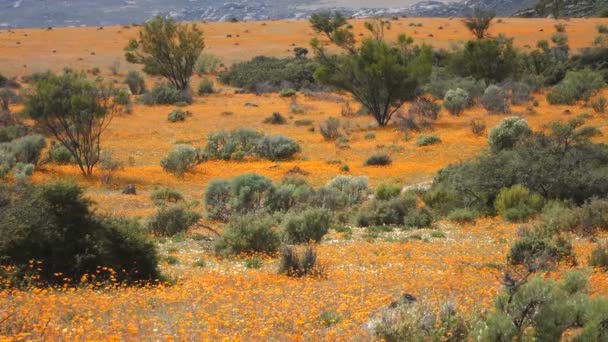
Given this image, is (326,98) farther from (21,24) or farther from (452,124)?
(21,24)

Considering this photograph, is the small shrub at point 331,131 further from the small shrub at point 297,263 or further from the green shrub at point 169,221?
the small shrub at point 297,263

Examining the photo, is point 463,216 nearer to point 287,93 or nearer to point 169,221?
A: point 169,221

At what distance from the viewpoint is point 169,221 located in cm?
1561

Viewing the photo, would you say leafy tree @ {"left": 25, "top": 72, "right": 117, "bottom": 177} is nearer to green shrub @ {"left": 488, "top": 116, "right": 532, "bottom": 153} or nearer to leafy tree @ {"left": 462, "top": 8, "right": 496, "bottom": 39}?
green shrub @ {"left": 488, "top": 116, "right": 532, "bottom": 153}

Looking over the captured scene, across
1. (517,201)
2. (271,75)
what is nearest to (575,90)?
(517,201)

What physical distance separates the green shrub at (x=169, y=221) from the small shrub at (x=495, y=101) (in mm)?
26342

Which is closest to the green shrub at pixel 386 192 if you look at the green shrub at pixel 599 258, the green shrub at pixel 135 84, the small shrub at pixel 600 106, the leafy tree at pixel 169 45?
the green shrub at pixel 599 258

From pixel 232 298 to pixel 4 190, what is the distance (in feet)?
18.4

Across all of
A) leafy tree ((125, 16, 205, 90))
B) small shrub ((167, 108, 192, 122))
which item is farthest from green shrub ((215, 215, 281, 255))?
leafy tree ((125, 16, 205, 90))

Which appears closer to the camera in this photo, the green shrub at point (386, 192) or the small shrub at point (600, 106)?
the green shrub at point (386, 192)

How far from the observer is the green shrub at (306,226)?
46.2 feet

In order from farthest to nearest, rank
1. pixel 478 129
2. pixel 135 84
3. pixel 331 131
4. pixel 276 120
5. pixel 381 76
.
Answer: pixel 135 84
pixel 276 120
pixel 381 76
pixel 331 131
pixel 478 129

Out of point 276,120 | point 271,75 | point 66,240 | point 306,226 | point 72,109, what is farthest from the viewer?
point 271,75

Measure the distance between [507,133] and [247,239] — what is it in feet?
48.4
